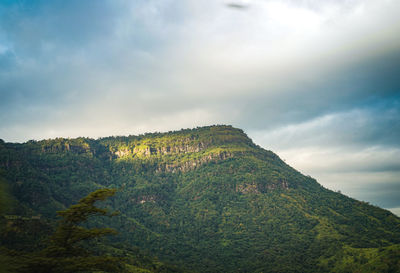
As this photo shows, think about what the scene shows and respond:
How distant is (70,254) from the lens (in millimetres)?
31766

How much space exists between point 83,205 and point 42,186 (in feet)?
596

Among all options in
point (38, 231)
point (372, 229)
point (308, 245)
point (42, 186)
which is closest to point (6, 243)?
point (38, 231)

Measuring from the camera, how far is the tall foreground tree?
29.0 m

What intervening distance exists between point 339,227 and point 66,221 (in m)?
187

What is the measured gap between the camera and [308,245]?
17275 cm

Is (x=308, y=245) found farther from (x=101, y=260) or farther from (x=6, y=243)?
(x=101, y=260)

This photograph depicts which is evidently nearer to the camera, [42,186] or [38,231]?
[38,231]

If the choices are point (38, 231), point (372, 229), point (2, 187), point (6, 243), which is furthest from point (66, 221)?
point (372, 229)

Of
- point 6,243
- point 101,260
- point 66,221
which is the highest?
point 66,221

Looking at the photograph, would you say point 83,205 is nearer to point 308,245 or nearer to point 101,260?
point 101,260

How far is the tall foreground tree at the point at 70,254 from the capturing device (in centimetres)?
2897

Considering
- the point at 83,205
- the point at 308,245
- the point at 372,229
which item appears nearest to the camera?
the point at 83,205

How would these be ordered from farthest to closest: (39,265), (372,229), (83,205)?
1. (372,229)
2. (83,205)
3. (39,265)

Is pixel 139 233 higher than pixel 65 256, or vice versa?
pixel 65 256
